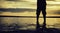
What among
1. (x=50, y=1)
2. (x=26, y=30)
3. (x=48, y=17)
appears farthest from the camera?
(x=50, y=1)

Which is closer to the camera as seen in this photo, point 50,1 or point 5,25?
point 5,25

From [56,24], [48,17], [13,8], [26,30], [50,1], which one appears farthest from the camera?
[50,1]

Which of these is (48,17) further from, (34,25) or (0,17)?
(0,17)

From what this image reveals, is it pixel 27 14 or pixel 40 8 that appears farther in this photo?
pixel 27 14

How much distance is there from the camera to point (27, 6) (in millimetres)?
2406

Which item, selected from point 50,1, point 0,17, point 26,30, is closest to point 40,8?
point 26,30

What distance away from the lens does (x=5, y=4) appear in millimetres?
2443

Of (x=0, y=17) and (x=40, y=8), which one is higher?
(x=40, y=8)

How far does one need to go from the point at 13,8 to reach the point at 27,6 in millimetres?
187

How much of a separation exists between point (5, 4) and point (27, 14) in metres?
0.38

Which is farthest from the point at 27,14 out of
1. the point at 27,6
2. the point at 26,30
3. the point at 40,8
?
the point at 40,8

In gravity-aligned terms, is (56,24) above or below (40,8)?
below

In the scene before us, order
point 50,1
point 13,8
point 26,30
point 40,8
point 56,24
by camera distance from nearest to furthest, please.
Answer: point 40,8, point 26,30, point 56,24, point 13,8, point 50,1

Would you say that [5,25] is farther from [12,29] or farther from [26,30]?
[26,30]
